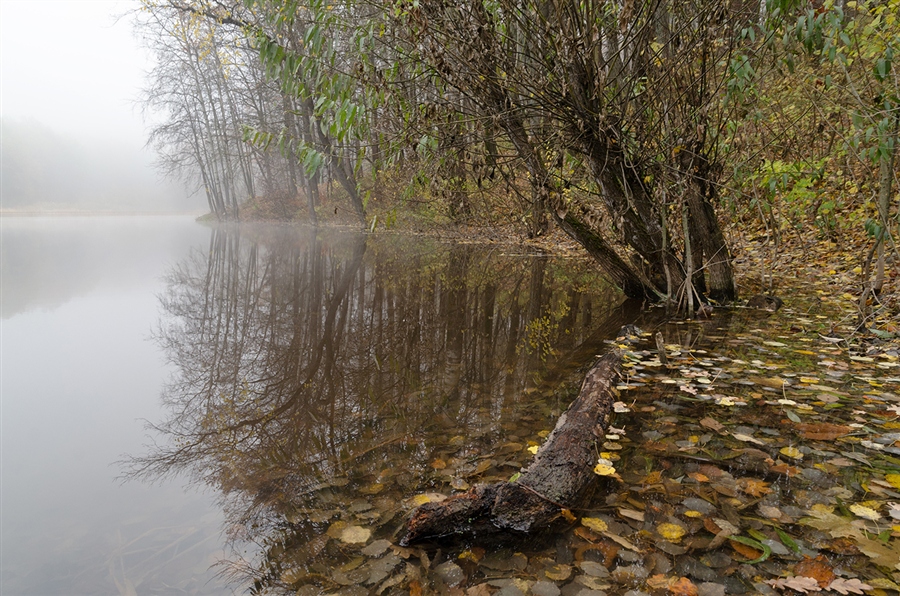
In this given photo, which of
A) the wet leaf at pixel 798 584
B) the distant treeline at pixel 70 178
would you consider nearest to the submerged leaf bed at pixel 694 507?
the wet leaf at pixel 798 584

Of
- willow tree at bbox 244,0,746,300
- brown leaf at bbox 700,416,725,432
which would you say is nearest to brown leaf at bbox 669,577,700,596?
brown leaf at bbox 700,416,725,432

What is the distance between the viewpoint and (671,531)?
1953 mm

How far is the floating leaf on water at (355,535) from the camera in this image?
2066mm

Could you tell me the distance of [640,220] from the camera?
5703 mm

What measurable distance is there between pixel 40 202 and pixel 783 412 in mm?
101927

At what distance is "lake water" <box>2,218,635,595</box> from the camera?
6.89 ft

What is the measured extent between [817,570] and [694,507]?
0.48 m

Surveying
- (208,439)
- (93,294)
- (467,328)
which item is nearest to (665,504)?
(208,439)

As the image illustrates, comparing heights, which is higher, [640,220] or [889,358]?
[640,220]

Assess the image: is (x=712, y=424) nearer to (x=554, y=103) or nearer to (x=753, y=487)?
(x=753, y=487)

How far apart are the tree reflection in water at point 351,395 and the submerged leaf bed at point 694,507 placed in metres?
0.03

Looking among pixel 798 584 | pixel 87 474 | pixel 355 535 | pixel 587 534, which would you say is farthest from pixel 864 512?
pixel 87 474

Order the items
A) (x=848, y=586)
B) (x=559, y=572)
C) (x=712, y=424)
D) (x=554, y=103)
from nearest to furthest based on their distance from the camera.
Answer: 1. (x=848, y=586)
2. (x=559, y=572)
3. (x=712, y=424)
4. (x=554, y=103)

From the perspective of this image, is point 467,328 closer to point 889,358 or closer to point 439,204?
point 889,358
